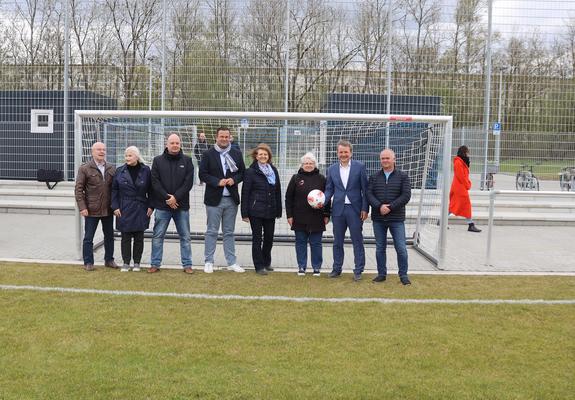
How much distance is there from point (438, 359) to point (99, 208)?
488cm

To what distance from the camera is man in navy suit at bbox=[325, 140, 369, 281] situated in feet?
24.4

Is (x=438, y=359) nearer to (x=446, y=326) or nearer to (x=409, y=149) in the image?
(x=446, y=326)

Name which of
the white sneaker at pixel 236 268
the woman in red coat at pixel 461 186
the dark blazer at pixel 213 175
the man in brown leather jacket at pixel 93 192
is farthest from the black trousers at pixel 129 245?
the woman in red coat at pixel 461 186

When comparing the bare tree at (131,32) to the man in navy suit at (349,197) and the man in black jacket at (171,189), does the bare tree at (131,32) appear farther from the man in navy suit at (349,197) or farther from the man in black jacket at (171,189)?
the man in navy suit at (349,197)

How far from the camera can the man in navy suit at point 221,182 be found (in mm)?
7551

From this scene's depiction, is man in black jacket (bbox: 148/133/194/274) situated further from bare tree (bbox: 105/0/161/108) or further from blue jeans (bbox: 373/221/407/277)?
bare tree (bbox: 105/0/161/108)

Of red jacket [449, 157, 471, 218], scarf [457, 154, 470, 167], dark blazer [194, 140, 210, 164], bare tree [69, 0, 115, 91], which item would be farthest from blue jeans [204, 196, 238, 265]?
bare tree [69, 0, 115, 91]

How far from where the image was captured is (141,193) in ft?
24.7

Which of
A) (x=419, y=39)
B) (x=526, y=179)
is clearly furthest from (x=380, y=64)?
(x=526, y=179)

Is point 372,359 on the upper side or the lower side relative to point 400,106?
lower

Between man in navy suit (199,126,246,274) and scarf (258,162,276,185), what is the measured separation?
0.98 feet

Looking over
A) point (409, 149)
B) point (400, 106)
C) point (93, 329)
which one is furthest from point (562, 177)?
point (93, 329)

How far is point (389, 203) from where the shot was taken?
7230mm

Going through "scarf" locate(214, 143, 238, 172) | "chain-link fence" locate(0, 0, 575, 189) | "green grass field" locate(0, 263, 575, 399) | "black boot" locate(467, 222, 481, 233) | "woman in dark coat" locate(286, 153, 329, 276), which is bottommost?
"green grass field" locate(0, 263, 575, 399)
